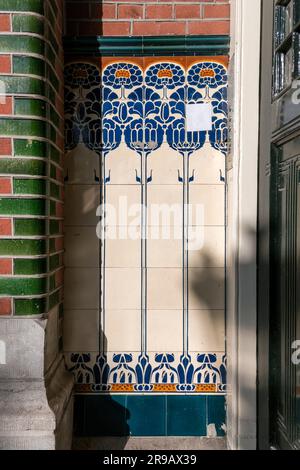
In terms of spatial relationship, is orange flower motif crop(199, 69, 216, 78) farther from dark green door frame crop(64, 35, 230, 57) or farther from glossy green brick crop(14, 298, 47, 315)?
glossy green brick crop(14, 298, 47, 315)

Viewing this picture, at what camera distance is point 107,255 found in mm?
2520

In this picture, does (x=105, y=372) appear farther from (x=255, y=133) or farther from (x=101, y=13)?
(x=101, y=13)

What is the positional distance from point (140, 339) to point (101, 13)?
73.9 inches

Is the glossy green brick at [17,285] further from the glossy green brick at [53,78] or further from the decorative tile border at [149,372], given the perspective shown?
the glossy green brick at [53,78]

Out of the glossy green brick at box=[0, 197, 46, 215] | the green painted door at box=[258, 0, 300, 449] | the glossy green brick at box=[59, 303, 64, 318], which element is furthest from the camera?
the glossy green brick at box=[59, 303, 64, 318]

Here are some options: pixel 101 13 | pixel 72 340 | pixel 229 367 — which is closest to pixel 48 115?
pixel 101 13

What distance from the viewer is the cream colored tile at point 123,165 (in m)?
2.50

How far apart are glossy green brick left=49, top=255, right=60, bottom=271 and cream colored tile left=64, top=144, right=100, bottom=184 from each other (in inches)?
18.2

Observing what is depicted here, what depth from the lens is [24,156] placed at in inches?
79.4

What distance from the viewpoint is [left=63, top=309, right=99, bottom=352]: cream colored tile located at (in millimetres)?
2525

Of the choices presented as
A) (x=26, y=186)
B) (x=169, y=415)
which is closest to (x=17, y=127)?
(x=26, y=186)

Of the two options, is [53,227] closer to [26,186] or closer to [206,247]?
[26,186]

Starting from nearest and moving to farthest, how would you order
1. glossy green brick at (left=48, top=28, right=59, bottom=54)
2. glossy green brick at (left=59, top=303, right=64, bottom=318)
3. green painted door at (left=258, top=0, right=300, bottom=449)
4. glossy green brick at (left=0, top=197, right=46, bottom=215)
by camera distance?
1. green painted door at (left=258, top=0, right=300, bottom=449)
2. glossy green brick at (left=0, top=197, right=46, bottom=215)
3. glossy green brick at (left=48, top=28, right=59, bottom=54)
4. glossy green brick at (left=59, top=303, right=64, bottom=318)

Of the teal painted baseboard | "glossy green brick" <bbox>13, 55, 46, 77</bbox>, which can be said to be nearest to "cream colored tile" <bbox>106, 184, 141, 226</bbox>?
"glossy green brick" <bbox>13, 55, 46, 77</bbox>
